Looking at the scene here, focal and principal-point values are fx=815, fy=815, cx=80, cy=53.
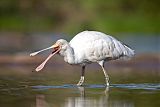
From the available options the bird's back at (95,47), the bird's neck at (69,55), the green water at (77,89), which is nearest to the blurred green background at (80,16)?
the green water at (77,89)

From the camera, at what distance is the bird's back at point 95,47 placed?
1600 centimetres

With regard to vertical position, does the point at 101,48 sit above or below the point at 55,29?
below

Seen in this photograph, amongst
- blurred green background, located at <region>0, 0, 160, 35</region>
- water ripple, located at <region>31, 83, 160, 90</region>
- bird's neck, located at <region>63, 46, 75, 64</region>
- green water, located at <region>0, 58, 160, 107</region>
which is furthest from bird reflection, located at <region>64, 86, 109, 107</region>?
blurred green background, located at <region>0, 0, 160, 35</region>

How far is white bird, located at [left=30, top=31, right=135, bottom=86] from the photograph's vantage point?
1579cm

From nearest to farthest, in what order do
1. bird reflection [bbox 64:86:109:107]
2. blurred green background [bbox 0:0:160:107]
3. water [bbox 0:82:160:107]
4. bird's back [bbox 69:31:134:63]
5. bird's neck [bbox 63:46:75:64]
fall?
1. bird reflection [bbox 64:86:109:107]
2. water [bbox 0:82:160:107]
3. blurred green background [bbox 0:0:160:107]
4. bird's neck [bbox 63:46:75:64]
5. bird's back [bbox 69:31:134:63]

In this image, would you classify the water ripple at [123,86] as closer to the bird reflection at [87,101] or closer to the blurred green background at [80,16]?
the bird reflection at [87,101]

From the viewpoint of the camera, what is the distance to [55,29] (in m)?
37.1

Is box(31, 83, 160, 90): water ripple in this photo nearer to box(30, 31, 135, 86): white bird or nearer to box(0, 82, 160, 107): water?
box(0, 82, 160, 107): water

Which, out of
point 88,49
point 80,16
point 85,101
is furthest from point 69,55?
point 80,16

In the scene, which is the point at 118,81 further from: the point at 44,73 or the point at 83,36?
the point at 44,73

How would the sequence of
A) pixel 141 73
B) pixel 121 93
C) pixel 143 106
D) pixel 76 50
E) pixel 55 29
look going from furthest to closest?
pixel 55 29 → pixel 141 73 → pixel 76 50 → pixel 121 93 → pixel 143 106

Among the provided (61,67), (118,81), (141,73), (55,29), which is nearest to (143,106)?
(118,81)

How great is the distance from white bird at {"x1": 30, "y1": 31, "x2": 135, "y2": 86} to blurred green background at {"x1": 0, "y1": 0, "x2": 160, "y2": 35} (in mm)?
16953

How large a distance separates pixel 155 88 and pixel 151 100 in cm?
199
